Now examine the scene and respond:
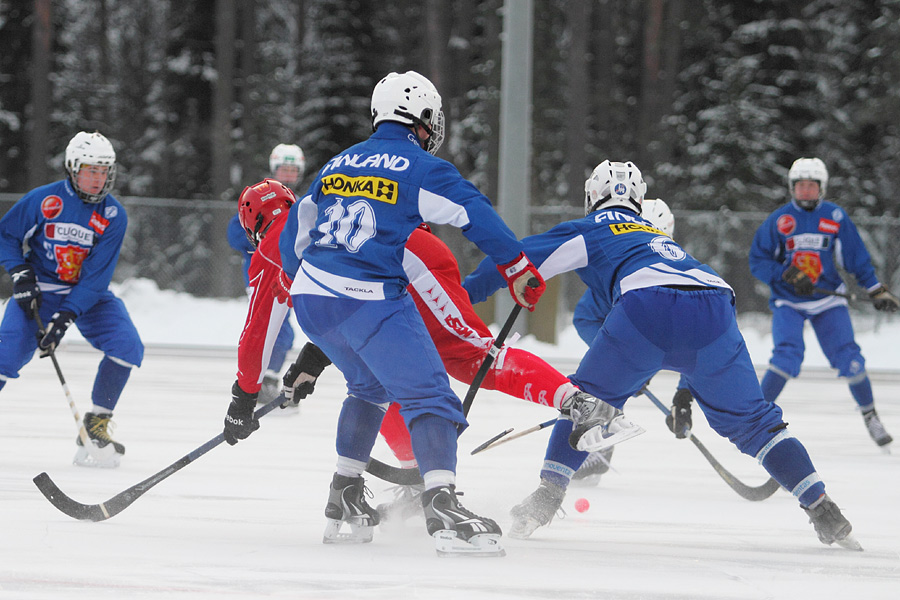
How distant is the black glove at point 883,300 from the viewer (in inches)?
267

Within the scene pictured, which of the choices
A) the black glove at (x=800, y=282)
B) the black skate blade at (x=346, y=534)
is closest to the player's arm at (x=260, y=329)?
the black skate blade at (x=346, y=534)

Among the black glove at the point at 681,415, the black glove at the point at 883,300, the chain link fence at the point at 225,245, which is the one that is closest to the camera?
the black glove at the point at 681,415

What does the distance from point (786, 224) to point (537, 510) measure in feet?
13.0

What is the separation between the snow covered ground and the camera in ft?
10.5

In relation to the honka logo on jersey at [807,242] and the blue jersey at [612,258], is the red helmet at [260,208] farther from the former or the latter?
the honka logo on jersey at [807,242]

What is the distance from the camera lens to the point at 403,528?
4.07 meters

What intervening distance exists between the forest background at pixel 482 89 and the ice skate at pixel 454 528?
644 inches

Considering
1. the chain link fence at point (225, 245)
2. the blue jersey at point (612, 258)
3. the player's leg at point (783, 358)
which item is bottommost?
the chain link fence at point (225, 245)

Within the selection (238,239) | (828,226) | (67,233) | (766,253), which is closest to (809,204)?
(828,226)

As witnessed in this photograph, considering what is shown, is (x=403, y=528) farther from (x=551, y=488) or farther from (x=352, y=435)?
(x=551, y=488)

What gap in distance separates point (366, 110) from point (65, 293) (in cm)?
2343

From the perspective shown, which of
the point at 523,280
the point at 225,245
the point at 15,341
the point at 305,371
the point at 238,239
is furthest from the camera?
the point at 225,245

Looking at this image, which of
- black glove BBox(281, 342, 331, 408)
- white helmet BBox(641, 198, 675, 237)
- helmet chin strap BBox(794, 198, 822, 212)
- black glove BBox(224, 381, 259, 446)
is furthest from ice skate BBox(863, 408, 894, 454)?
black glove BBox(224, 381, 259, 446)

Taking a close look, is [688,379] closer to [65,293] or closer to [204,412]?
[65,293]
